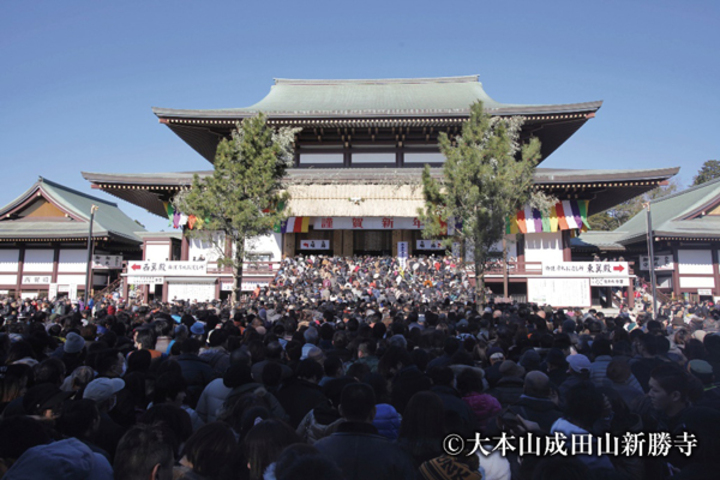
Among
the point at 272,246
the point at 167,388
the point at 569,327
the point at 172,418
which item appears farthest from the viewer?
the point at 272,246

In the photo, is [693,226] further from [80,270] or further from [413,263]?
[80,270]

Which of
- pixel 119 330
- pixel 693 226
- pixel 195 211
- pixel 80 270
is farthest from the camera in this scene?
pixel 80 270

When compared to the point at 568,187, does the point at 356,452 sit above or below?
below

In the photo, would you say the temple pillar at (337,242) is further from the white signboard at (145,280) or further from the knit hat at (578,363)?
the knit hat at (578,363)

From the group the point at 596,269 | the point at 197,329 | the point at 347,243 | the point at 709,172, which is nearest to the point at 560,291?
the point at 596,269

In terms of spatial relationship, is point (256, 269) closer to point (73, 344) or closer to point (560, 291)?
point (560, 291)

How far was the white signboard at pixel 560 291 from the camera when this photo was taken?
72.1 feet

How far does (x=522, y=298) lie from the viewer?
2406 centimetres

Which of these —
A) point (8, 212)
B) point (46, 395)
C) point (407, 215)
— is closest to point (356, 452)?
point (46, 395)

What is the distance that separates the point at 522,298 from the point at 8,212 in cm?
3286

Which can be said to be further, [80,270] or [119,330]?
[80,270]

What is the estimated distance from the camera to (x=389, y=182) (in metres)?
23.6

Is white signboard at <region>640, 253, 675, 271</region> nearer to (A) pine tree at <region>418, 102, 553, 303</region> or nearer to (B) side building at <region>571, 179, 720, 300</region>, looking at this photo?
(B) side building at <region>571, 179, 720, 300</region>

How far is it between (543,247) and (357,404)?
915 inches
